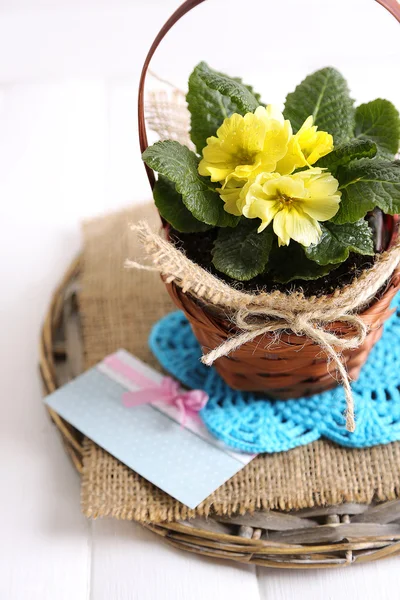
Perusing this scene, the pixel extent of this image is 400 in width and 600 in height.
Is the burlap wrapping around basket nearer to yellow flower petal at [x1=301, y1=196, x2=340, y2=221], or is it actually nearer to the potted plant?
the potted plant

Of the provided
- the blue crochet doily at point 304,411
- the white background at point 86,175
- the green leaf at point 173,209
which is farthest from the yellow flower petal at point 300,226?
the white background at point 86,175

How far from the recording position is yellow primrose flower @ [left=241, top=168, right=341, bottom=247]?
732 mm

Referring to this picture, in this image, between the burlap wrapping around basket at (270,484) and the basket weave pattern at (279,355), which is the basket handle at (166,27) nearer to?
the basket weave pattern at (279,355)

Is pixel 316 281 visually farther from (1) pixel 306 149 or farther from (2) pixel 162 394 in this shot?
(2) pixel 162 394

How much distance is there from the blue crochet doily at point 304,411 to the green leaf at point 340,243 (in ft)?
0.73

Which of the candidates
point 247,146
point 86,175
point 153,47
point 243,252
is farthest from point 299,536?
point 86,175

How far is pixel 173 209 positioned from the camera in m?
0.82

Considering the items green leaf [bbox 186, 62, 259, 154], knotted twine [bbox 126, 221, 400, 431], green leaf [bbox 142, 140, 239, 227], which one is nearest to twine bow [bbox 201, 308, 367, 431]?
knotted twine [bbox 126, 221, 400, 431]

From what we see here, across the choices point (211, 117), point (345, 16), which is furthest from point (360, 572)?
point (345, 16)

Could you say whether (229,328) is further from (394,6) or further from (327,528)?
(394,6)

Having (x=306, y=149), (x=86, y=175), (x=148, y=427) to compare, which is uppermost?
(x=86, y=175)

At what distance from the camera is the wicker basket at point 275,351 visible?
79 centimetres

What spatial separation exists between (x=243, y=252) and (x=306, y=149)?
12 centimetres

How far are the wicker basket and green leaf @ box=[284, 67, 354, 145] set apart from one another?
0.10 meters
